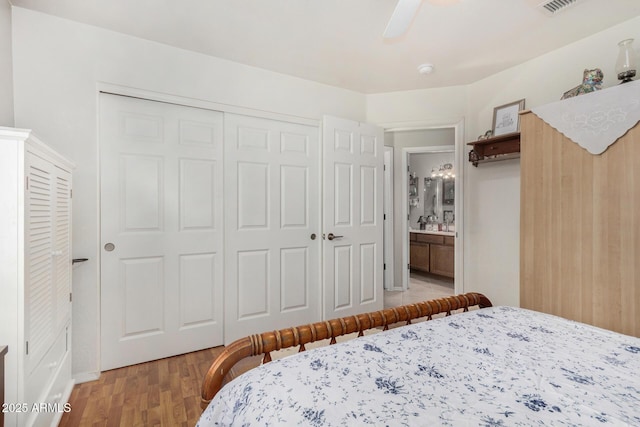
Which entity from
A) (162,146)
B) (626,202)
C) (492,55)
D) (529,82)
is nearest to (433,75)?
(492,55)

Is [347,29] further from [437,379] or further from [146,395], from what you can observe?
[146,395]

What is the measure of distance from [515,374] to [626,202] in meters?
Answer: 1.21

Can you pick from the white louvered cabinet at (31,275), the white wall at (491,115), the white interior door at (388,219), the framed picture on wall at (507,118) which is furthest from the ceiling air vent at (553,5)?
the white louvered cabinet at (31,275)

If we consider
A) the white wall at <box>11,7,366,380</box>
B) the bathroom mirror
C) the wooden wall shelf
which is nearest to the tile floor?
the bathroom mirror

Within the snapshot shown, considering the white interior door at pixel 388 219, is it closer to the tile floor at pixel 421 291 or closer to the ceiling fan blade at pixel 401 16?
the tile floor at pixel 421 291

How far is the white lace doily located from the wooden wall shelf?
0.73 meters

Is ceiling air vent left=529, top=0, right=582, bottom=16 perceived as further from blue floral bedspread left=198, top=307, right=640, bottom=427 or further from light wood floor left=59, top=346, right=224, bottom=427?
light wood floor left=59, top=346, right=224, bottom=427

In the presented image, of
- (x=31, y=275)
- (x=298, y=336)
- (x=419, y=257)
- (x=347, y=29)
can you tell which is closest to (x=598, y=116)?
(x=347, y=29)

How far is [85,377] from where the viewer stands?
6.72ft

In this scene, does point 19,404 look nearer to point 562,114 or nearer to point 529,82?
point 562,114

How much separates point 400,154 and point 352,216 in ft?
6.24

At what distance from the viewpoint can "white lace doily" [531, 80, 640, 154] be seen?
148 centimetres

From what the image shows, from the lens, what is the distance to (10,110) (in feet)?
6.07

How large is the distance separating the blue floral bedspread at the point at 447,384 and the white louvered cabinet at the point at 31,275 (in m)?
0.89
